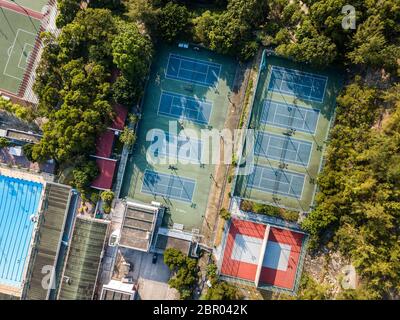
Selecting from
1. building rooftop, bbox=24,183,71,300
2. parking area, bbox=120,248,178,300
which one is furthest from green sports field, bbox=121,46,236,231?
building rooftop, bbox=24,183,71,300

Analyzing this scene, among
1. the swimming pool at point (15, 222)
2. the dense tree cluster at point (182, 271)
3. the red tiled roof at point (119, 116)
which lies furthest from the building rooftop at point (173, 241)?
the swimming pool at point (15, 222)

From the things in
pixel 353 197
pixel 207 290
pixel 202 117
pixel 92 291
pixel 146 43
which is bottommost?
pixel 92 291

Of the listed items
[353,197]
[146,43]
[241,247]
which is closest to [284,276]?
[241,247]

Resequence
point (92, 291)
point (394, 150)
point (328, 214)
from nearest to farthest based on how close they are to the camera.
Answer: point (394, 150)
point (328, 214)
point (92, 291)

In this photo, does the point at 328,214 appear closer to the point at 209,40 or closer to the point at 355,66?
the point at 355,66

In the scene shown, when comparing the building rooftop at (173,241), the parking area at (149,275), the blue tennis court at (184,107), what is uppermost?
the blue tennis court at (184,107)

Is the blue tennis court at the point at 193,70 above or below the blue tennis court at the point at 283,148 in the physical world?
above

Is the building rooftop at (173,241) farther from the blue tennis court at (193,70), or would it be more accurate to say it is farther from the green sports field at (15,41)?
the green sports field at (15,41)
